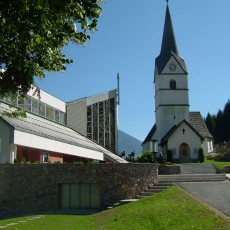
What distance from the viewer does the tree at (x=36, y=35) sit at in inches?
415

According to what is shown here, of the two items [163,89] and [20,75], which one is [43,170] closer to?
[20,75]

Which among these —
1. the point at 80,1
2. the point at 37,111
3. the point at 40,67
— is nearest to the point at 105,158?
the point at 37,111

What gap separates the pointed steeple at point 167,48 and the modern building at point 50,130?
8.80m

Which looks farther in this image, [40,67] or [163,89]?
[163,89]

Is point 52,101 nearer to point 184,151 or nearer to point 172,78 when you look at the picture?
point 184,151

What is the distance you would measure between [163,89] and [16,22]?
160 ft

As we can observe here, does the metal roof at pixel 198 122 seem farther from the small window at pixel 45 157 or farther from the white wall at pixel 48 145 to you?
the small window at pixel 45 157

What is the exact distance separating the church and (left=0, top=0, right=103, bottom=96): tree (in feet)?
133

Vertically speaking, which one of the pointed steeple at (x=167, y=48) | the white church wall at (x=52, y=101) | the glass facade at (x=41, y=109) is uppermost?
the pointed steeple at (x=167, y=48)

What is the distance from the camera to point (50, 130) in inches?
1243

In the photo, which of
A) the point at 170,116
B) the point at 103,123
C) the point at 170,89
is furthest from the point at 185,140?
the point at 103,123

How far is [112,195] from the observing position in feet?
79.0

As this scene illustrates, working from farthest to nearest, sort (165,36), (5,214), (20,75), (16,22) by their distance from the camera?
(165,36) < (5,214) < (20,75) < (16,22)

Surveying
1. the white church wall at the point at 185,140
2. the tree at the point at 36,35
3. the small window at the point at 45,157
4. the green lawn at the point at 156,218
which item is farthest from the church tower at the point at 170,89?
the tree at the point at 36,35
